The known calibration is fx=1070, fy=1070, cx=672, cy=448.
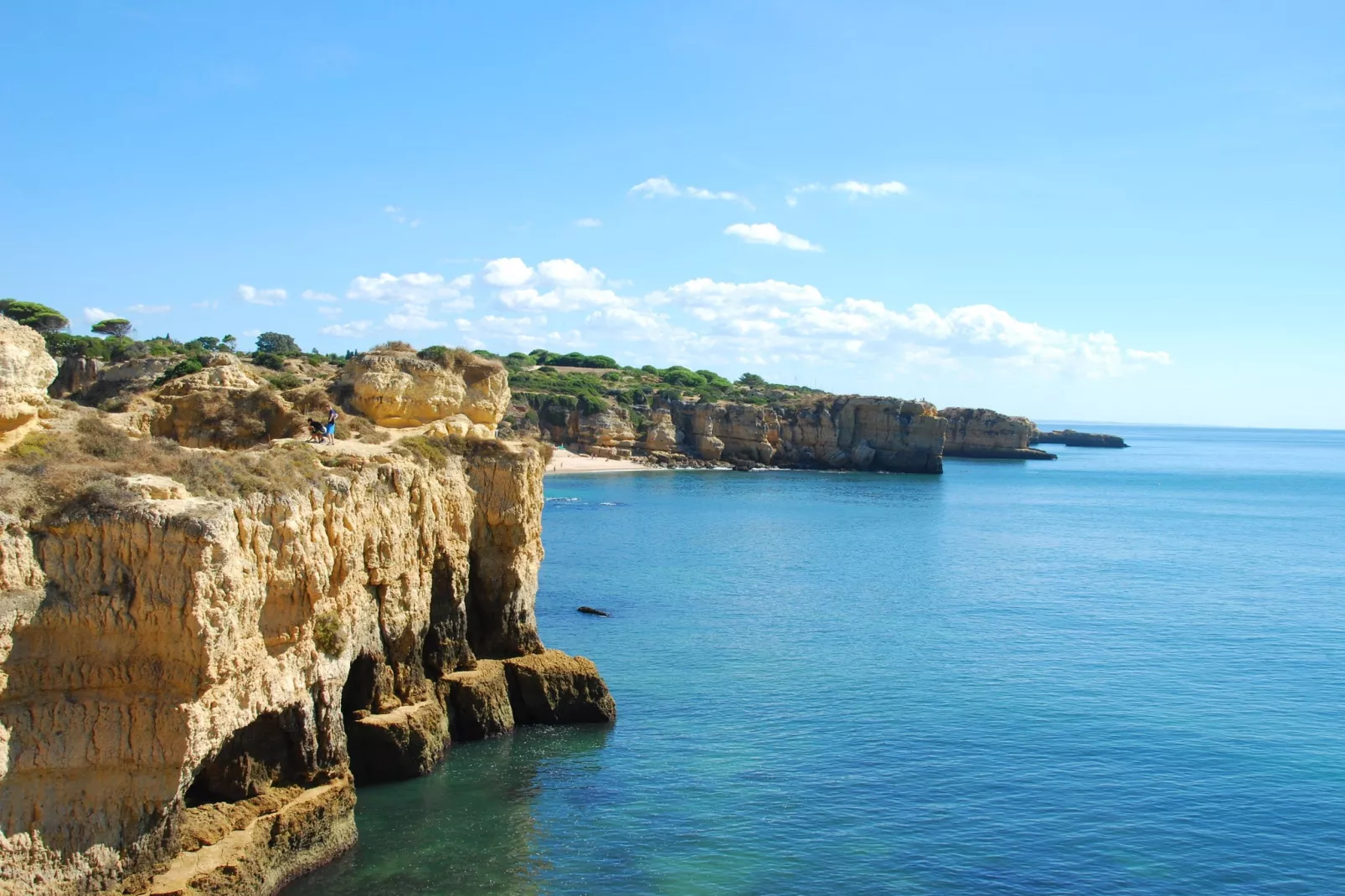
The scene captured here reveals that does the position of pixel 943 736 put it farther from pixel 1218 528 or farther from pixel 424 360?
pixel 1218 528

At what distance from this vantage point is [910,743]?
94.2ft

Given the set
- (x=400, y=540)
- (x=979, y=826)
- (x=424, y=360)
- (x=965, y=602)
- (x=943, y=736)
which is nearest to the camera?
(x=979, y=826)

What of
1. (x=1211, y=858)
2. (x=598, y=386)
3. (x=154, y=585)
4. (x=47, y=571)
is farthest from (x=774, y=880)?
(x=598, y=386)

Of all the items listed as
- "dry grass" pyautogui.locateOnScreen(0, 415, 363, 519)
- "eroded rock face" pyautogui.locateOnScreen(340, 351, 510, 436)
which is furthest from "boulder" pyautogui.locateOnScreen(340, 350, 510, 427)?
"dry grass" pyautogui.locateOnScreen(0, 415, 363, 519)

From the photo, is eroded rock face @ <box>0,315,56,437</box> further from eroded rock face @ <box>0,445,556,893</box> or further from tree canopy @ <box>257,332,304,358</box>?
tree canopy @ <box>257,332,304,358</box>

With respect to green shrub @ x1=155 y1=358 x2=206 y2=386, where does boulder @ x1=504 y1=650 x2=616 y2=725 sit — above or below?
below

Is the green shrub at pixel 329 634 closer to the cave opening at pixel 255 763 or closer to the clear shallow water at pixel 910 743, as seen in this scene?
the cave opening at pixel 255 763

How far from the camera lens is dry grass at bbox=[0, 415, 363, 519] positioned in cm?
1599

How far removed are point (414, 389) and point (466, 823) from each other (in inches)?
516

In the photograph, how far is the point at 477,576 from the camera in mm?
29797

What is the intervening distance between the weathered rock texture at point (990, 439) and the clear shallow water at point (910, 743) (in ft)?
363

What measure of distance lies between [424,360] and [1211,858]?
2352 centimetres

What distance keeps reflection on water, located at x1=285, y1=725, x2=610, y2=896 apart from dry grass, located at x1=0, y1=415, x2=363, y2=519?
7.27m

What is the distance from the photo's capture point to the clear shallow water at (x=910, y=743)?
21.2 metres
